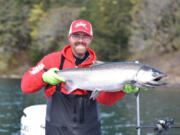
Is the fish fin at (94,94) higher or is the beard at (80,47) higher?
the beard at (80,47)

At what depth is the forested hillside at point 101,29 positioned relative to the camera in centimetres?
3456

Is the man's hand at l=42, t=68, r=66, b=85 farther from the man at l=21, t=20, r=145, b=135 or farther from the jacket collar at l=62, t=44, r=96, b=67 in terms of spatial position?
the jacket collar at l=62, t=44, r=96, b=67

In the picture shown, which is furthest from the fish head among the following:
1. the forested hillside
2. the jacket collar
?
the forested hillside

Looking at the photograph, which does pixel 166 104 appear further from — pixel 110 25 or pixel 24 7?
pixel 24 7

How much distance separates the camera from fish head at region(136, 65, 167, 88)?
375cm

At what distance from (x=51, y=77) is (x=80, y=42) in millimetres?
679

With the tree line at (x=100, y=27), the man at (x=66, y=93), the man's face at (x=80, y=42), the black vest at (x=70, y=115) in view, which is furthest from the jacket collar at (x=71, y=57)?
the tree line at (x=100, y=27)

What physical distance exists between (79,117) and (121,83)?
0.79 metres

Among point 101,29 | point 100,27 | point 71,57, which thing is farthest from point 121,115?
point 100,27

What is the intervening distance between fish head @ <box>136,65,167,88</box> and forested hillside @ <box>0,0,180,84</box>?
28.8m

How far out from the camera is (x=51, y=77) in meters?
3.82

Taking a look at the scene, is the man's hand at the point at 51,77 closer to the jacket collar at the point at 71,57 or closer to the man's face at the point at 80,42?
the jacket collar at the point at 71,57

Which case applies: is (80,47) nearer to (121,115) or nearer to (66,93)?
(66,93)

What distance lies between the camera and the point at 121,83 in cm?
391
